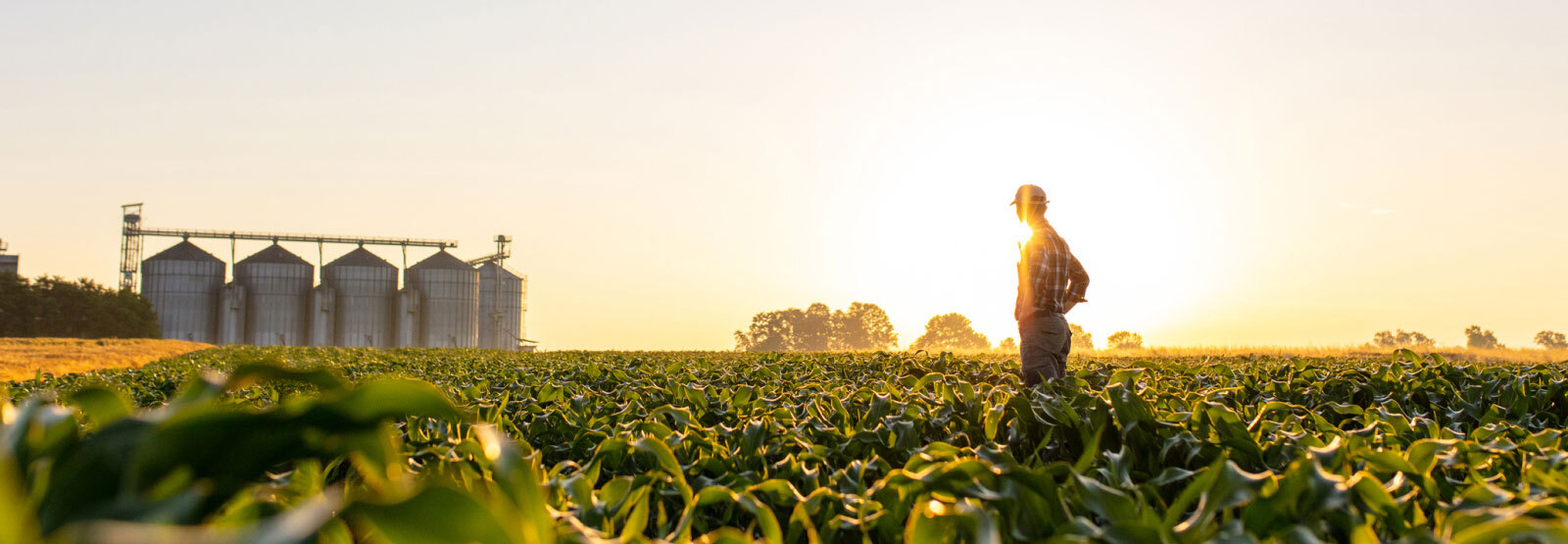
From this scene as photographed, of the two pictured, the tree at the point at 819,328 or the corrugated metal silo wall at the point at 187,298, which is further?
the tree at the point at 819,328

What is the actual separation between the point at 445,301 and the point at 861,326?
5531 cm

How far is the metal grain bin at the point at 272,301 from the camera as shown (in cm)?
5019

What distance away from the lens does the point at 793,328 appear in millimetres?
96500

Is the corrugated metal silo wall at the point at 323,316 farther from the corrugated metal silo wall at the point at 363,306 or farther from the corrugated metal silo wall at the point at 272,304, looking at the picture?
the corrugated metal silo wall at the point at 272,304

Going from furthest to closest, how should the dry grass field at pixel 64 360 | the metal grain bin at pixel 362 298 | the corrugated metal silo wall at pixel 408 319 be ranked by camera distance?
the corrugated metal silo wall at pixel 408 319, the metal grain bin at pixel 362 298, the dry grass field at pixel 64 360

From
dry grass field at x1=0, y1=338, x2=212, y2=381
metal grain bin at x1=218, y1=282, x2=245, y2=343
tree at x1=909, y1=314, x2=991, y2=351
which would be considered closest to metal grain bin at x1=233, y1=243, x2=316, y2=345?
metal grain bin at x1=218, y1=282, x2=245, y2=343

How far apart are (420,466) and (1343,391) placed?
5.22m

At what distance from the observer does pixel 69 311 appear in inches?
2158

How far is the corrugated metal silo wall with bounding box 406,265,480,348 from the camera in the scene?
2019 inches

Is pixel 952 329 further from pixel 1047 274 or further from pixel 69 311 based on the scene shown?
pixel 1047 274

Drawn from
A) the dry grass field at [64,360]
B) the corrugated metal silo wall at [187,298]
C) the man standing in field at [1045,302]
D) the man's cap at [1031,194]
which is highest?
the corrugated metal silo wall at [187,298]

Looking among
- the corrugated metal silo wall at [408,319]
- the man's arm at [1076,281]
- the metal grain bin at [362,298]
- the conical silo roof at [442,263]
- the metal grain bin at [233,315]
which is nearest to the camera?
the man's arm at [1076,281]

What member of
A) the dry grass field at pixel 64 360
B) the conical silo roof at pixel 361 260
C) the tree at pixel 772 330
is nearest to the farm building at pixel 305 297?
the conical silo roof at pixel 361 260

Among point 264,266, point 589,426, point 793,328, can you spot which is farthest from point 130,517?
point 793,328
